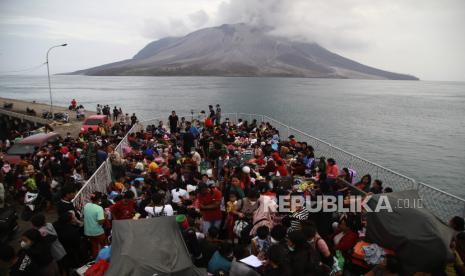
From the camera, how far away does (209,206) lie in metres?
7.01

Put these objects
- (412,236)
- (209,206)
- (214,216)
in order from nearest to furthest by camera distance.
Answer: (412,236) → (209,206) → (214,216)

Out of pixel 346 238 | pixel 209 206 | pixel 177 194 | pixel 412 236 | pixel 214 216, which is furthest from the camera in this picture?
pixel 177 194

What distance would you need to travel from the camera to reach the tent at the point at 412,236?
4.82m

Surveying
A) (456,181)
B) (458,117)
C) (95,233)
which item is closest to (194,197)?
(95,233)

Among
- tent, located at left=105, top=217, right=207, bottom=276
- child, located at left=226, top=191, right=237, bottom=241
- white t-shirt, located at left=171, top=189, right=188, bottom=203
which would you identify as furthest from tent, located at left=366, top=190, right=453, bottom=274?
white t-shirt, located at left=171, top=189, right=188, bottom=203

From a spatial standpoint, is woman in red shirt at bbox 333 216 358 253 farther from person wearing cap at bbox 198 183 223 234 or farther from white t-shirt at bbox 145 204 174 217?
white t-shirt at bbox 145 204 174 217

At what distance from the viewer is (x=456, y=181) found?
26609 millimetres

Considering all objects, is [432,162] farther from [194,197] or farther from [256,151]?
[194,197]

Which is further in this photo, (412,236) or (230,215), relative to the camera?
(230,215)

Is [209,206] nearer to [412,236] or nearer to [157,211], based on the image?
[157,211]

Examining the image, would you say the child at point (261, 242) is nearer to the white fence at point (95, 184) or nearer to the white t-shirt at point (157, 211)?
the white t-shirt at point (157, 211)

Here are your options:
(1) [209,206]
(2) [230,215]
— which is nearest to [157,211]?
(1) [209,206]

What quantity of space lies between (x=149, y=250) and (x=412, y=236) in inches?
158

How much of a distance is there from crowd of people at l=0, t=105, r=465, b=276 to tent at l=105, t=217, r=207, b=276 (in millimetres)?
567
